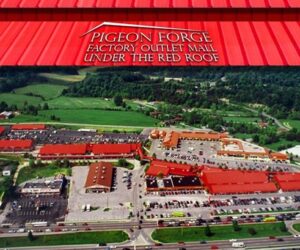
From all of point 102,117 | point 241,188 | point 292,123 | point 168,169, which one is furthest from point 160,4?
point 292,123

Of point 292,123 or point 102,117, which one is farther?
point 102,117

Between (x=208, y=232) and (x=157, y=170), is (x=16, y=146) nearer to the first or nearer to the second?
(x=157, y=170)

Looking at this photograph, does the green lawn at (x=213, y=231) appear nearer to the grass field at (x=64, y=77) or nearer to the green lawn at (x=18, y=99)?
the green lawn at (x=18, y=99)

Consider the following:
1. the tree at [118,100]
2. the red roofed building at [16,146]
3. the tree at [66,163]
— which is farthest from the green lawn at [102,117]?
the tree at [66,163]

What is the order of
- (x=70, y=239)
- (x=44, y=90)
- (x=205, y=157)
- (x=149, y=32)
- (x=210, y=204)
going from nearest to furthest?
(x=149, y=32)
(x=70, y=239)
(x=210, y=204)
(x=205, y=157)
(x=44, y=90)

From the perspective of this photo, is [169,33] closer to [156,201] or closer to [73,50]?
[73,50]

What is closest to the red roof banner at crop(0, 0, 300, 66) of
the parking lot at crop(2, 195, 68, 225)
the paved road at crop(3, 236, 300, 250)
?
the paved road at crop(3, 236, 300, 250)

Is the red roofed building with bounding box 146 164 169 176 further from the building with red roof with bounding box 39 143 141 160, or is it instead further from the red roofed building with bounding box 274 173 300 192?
the red roofed building with bounding box 274 173 300 192
